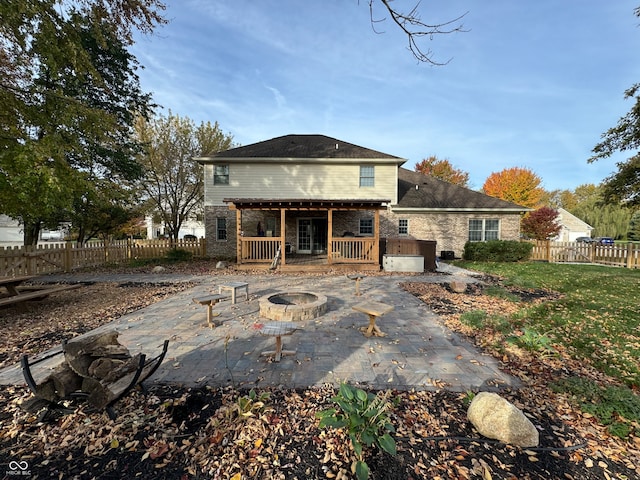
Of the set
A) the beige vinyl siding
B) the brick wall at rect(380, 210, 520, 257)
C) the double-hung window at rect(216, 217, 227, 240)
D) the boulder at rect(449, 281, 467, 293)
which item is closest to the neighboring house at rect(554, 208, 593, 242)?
the brick wall at rect(380, 210, 520, 257)

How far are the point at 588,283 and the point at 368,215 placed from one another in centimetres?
973

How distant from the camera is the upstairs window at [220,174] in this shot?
1538 cm

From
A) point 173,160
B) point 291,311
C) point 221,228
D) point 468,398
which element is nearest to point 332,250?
point 291,311

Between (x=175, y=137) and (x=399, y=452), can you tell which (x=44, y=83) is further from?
(x=399, y=452)

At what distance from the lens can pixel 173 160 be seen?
58.4ft

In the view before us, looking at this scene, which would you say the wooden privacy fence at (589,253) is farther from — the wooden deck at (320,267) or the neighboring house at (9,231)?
the neighboring house at (9,231)

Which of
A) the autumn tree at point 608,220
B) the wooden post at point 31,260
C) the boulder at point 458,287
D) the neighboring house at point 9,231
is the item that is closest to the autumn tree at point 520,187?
the autumn tree at point 608,220

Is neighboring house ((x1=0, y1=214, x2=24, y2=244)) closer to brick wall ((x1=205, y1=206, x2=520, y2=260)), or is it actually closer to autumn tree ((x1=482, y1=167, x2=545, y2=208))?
brick wall ((x1=205, y1=206, x2=520, y2=260))

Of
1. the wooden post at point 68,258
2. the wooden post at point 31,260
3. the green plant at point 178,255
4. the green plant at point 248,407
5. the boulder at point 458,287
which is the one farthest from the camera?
the green plant at point 178,255

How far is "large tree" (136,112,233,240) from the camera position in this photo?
17.4m

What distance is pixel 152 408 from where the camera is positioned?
261cm

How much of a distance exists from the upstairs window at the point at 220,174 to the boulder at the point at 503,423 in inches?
614

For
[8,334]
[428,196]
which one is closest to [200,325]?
[8,334]

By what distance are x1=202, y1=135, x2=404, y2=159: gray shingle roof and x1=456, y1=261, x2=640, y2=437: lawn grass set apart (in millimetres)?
10557
